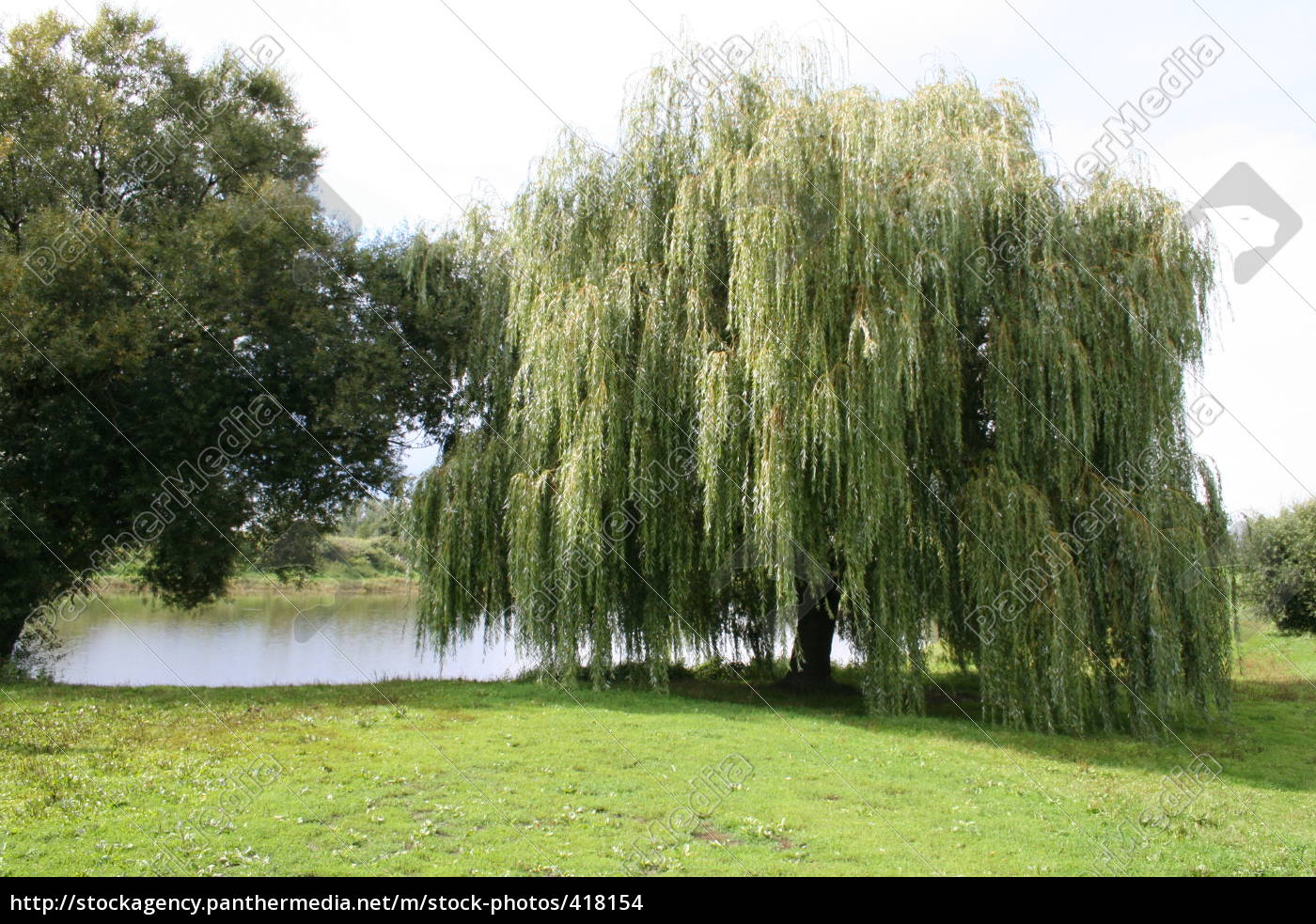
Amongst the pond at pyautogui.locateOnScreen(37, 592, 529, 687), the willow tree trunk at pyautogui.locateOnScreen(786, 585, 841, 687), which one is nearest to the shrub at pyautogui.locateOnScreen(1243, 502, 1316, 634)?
the willow tree trunk at pyautogui.locateOnScreen(786, 585, 841, 687)

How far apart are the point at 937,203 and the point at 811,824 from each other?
878cm

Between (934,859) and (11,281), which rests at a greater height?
(11,281)

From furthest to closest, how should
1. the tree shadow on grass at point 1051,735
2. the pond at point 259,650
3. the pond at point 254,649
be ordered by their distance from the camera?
the pond at point 254,649 → the pond at point 259,650 → the tree shadow on grass at point 1051,735

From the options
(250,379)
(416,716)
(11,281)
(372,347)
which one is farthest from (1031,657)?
(11,281)

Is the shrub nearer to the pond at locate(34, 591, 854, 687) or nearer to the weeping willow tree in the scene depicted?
the pond at locate(34, 591, 854, 687)

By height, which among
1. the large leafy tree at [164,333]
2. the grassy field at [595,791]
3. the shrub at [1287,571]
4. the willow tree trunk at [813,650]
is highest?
the large leafy tree at [164,333]

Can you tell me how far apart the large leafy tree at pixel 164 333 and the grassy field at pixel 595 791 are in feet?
12.0

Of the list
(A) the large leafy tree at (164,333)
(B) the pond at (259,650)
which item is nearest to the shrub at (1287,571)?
(B) the pond at (259,650)

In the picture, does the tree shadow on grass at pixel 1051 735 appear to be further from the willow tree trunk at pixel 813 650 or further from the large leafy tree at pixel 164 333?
the large leafy tree at pixel 164 333

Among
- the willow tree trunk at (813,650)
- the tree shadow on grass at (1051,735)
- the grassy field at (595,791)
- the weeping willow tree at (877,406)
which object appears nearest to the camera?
the grassy field at (595,791)

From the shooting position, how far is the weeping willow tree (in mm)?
12492

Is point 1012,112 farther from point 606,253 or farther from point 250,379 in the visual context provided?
point 250,379

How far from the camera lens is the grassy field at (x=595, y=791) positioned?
6660 mm
